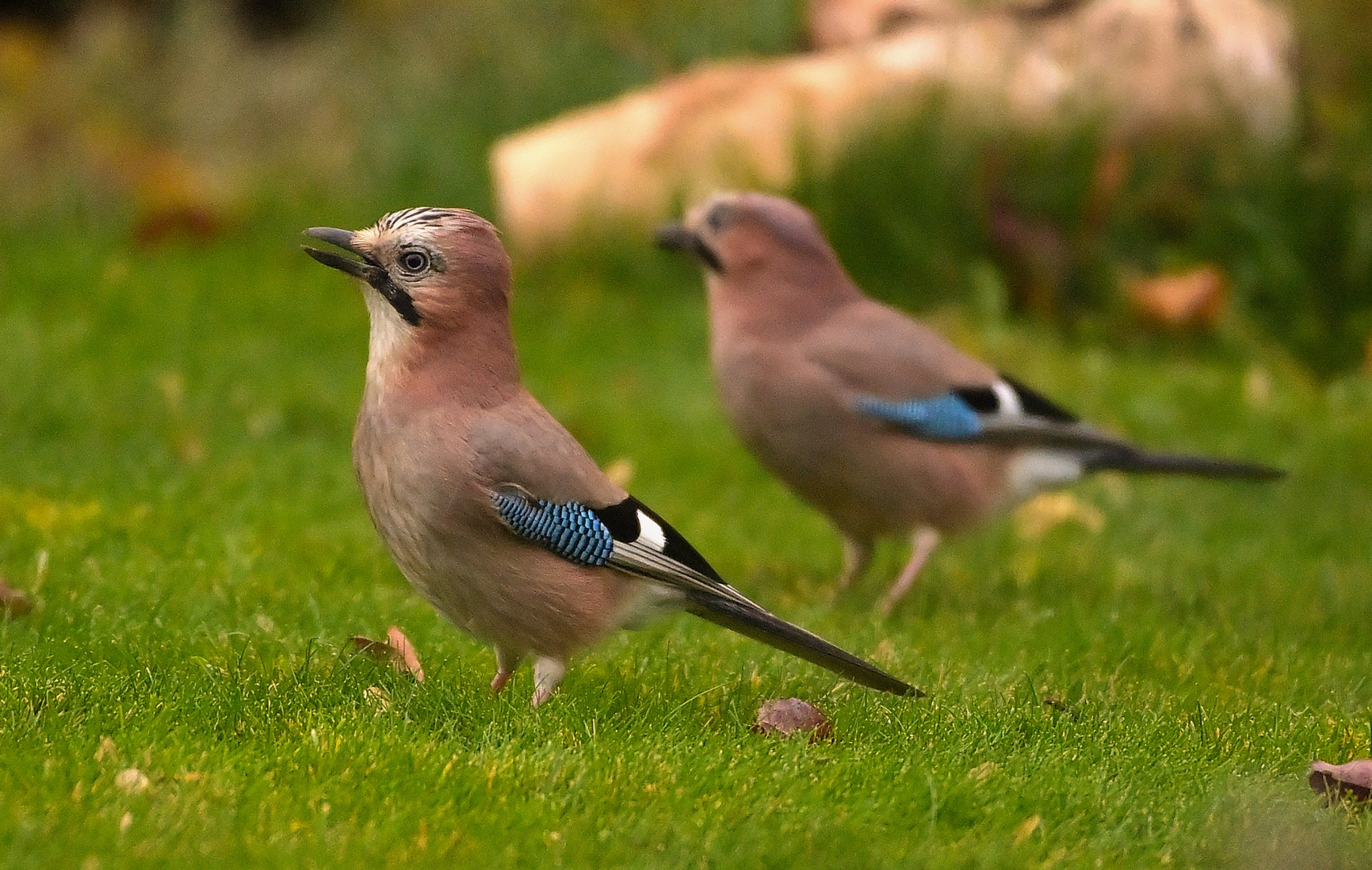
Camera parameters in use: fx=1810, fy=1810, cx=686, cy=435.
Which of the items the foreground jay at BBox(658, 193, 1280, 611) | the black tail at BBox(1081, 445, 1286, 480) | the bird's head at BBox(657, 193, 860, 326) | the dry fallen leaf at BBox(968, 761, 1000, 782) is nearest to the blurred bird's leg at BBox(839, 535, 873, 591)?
the foreground jay at BBox(658, 193, 1280, 611)

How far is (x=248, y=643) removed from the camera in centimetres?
484

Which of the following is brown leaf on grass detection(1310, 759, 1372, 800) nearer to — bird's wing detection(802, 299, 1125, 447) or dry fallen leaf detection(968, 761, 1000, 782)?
dry fallen leaf detection(968, 761, 1000, 782)

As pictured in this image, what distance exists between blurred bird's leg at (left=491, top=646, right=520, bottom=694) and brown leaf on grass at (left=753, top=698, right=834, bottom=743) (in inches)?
27.1

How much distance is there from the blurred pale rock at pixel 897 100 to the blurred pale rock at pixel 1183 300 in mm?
1160

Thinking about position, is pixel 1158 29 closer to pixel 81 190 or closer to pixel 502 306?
pixel 81 190

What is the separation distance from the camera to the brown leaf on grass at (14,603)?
5.02 metres

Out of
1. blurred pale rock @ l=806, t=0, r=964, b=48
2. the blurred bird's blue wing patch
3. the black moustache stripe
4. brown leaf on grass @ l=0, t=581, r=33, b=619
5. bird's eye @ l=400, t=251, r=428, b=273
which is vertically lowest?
the blurred bird's blue wing patch

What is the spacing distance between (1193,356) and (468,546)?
7376mm

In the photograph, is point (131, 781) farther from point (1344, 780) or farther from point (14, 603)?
point (1344, 780)

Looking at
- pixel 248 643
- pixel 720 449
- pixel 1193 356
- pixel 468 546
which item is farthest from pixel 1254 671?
pixel 1193 356

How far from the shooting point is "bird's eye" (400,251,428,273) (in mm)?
4629

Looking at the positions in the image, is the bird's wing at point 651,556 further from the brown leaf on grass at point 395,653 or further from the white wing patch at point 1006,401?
the white wing patch at point 1006,401

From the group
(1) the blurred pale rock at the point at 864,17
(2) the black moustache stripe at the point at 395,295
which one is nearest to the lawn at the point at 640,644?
(2) the black moustache stripe at the point at 395,295

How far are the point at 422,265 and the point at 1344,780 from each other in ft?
8.31
